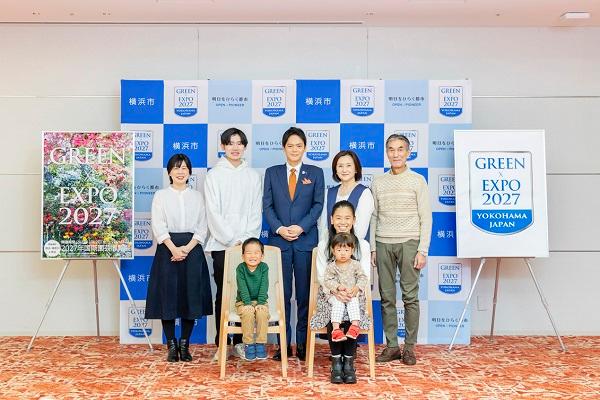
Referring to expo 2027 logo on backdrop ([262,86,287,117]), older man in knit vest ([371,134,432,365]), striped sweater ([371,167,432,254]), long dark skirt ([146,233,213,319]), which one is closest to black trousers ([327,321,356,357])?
older man in knit vest ([371,134,432,365])

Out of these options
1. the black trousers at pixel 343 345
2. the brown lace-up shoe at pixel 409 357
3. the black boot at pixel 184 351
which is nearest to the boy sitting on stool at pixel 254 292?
the black trousers at pixel 343 345

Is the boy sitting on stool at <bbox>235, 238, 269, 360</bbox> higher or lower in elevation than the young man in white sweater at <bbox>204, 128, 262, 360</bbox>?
lower

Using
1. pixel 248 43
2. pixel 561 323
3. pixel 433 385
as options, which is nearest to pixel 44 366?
pixel 433 385

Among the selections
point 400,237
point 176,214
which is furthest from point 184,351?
point 400,237

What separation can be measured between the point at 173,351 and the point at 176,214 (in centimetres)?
95

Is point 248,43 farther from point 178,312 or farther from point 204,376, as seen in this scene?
point 204,376

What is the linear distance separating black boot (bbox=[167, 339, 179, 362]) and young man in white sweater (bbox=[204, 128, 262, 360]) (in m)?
0.41

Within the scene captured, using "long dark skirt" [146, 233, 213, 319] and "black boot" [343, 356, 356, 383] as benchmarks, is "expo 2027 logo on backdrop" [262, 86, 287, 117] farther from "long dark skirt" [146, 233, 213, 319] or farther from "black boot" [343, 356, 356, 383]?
"black boot" [343, 356, 356, 383]

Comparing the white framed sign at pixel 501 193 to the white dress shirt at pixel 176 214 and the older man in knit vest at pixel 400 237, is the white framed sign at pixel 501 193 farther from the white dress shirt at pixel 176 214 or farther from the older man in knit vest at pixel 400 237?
the white dress shirt at pixel 176 214

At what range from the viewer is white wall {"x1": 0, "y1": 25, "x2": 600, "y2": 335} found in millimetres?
5367

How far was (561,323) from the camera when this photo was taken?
5.41 m

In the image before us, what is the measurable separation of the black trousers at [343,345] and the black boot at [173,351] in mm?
1158

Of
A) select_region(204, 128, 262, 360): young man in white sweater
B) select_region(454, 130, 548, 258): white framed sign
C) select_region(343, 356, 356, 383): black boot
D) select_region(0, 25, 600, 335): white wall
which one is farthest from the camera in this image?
select_region(0, 25, 600, 335): white wall

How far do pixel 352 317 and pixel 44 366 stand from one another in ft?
6.90
